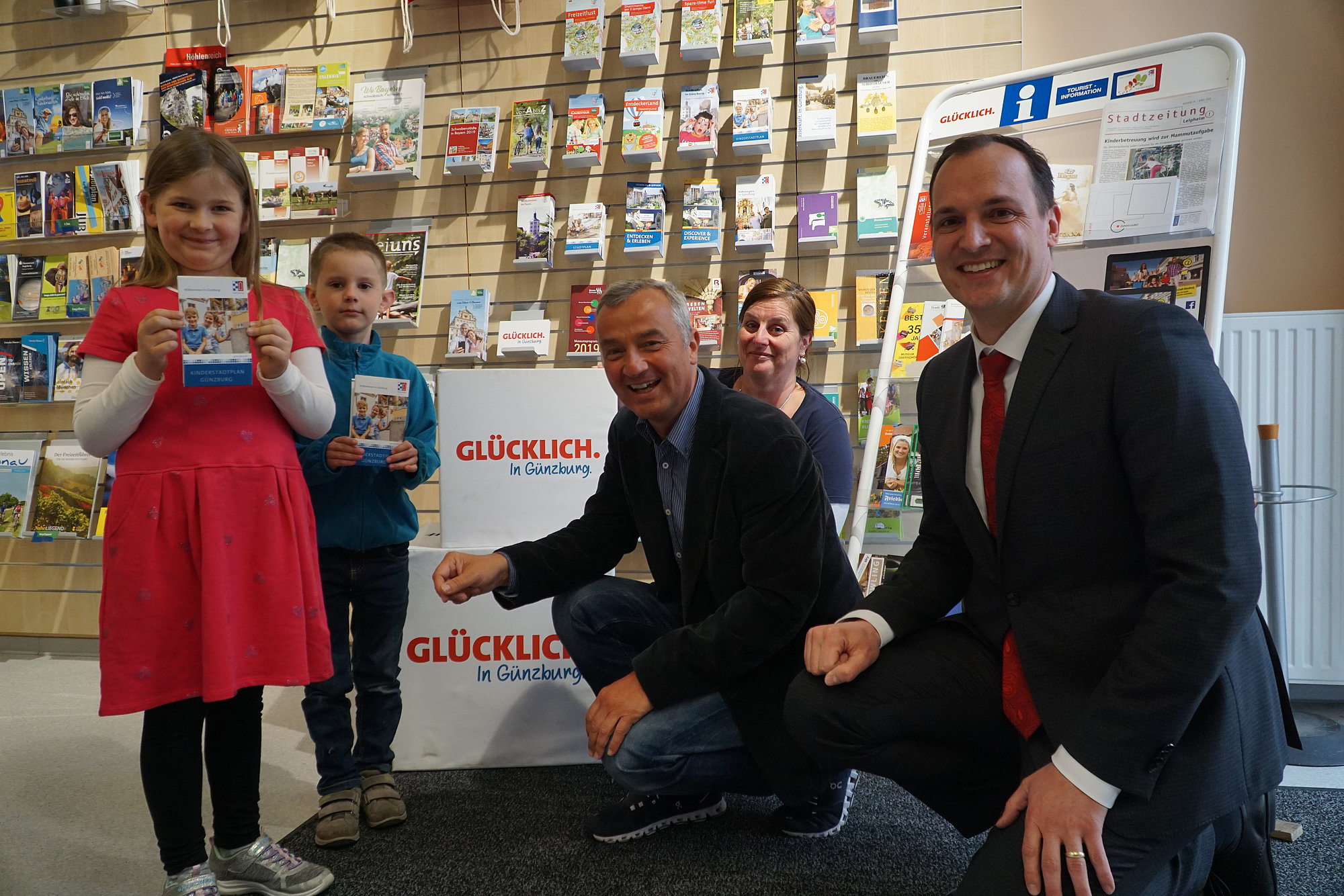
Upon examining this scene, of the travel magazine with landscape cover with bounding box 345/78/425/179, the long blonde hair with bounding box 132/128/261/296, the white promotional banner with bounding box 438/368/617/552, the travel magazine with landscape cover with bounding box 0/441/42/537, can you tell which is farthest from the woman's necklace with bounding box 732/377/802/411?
the travel magazine with landscape cover with bounding box 0/441/42/537

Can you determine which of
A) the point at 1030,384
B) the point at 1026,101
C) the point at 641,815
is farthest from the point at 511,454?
the point at 1026,101

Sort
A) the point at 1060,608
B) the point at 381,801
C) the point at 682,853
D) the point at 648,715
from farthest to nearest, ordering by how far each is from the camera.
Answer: the point at 381,801 → the point at 682,853 → the point at 648,715 → the point at 1060,608

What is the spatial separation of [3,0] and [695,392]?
14.7ft

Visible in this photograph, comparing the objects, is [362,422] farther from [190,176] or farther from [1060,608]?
[1060,608]

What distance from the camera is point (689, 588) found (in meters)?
1.77

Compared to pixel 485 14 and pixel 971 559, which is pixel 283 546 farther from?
pixel 485 14

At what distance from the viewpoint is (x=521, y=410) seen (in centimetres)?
254

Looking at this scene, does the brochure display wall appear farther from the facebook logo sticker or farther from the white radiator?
the white radiator

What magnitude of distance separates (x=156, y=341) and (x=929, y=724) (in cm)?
147

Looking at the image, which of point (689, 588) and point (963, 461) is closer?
point (963, 461)

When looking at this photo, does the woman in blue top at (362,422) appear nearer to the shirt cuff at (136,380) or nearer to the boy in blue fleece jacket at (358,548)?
the boy in blue fleece jacket at (358,548)

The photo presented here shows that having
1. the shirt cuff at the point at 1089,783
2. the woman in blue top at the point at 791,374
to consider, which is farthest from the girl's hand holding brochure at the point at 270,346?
the shirt cuff at the point at 1089,783

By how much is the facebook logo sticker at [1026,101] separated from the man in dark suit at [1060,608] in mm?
1446

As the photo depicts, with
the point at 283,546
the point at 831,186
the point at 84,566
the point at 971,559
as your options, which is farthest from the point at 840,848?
the point at 84,566
